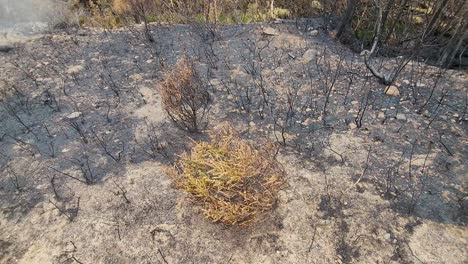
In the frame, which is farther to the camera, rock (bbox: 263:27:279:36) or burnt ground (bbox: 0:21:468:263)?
rock (bbox: 263:27:279:36)

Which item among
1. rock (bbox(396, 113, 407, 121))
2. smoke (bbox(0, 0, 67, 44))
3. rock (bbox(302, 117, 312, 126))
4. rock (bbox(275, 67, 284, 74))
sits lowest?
→ rock (bbox(302, 117, 312, 126))

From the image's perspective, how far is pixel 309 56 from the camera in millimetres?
5465

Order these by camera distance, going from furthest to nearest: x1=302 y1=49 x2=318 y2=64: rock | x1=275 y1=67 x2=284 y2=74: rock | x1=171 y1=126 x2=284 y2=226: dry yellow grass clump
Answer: x1=302 y1=49 x2=318 y2=64: rock, x1=275 y1=67 x2=284 y2=74: rock, x1=171 y1=126 x2=284 y2=226: dry yellow grass clump

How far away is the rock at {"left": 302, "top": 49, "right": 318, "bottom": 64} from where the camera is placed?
17.8 feet

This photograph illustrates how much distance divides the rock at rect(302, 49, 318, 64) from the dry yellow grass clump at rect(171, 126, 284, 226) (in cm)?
256

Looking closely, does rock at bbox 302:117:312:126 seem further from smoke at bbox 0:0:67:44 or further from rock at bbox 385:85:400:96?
smoke at bbox 0:0:67:44

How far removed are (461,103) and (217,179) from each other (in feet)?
11.3

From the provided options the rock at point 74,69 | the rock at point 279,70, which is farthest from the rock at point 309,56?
the rock at point 74,69

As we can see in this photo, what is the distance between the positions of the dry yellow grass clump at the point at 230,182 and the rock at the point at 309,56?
2.56 meters

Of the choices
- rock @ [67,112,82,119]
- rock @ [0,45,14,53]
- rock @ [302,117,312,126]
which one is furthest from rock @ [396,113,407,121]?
rock @ [0,45,14,53]

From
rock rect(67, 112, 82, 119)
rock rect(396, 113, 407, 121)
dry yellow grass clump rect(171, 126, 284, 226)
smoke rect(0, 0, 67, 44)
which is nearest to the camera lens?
dry yellow grass clump rect(171, 126, 284, 226)

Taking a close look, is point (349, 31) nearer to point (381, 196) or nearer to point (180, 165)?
point (381, 196)

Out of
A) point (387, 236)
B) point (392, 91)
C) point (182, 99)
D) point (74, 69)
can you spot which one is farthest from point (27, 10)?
point (387, 236)

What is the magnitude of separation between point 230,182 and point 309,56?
316 centimetres
